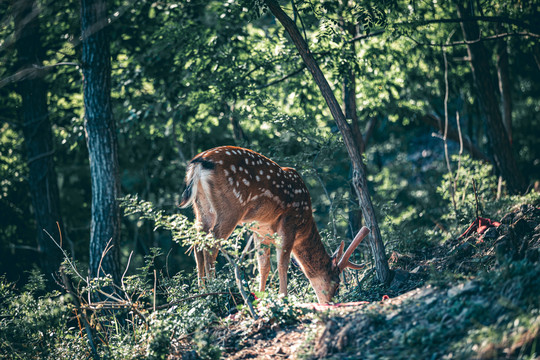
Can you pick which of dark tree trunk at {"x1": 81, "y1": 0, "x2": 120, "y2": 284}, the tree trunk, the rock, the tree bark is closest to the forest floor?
the rock

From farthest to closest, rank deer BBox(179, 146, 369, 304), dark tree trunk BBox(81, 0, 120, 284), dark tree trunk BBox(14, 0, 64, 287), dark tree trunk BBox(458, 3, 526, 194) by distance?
dark tree trunk BBox(458, 3, 526, 194)
dark tree trunk BBox(14, 0, 64, 287)
dark tree trunk BBox(81, 0, 120, 284)
deer BBox(179, 146, 369, 304)

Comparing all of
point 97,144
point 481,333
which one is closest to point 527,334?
point 481,333

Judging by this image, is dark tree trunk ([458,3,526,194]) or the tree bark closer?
dark tree trunk ([458,3,526,194])

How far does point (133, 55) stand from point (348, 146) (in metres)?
6.16

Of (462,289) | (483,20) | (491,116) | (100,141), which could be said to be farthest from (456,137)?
Result: (462,289)

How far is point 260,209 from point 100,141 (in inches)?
111

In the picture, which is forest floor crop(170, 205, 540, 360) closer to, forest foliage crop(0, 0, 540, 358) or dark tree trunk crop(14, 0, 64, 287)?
forest foliage crop(0, 0, 540, 358)

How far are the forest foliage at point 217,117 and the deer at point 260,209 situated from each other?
13.0 inches

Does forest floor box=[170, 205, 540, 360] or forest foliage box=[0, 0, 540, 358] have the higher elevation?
forest foliage box=[0, 0, 540, 358]

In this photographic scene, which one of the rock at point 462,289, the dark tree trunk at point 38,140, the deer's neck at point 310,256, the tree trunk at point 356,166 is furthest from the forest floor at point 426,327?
the dark tree trunk at point 38,140

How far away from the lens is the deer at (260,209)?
5.95m

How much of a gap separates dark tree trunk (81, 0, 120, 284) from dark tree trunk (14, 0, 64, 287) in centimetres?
218

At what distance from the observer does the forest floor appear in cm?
306

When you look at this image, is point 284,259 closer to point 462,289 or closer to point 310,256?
point 310,256
